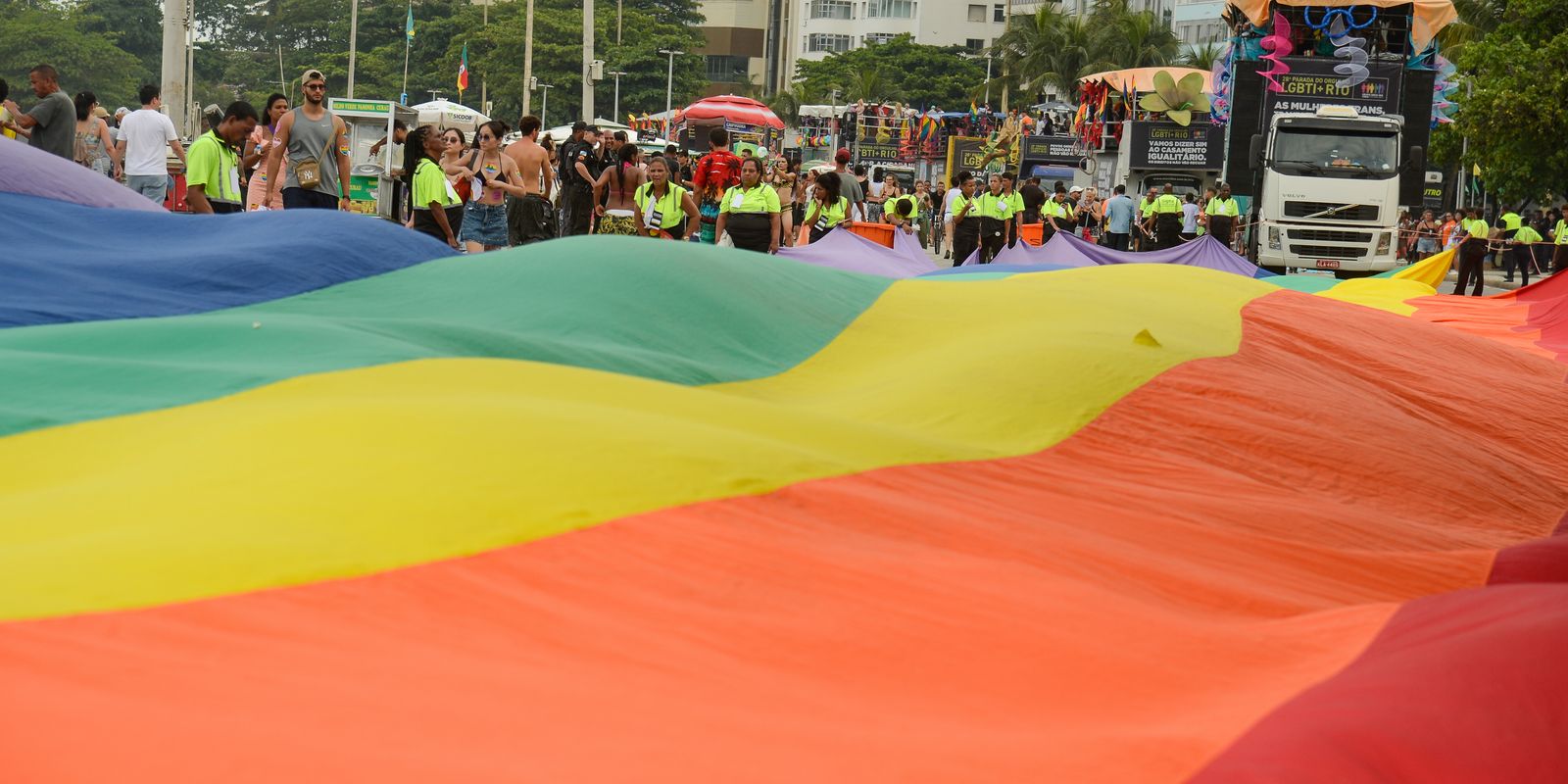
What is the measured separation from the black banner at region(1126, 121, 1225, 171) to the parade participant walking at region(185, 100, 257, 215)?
25.4m

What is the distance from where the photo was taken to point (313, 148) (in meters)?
12.0

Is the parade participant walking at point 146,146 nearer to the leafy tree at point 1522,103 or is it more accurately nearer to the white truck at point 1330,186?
the white truck at point 1330,186

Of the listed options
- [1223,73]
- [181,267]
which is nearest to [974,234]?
[1223,73]

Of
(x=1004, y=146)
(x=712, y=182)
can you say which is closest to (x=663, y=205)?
(x=712, y=182)

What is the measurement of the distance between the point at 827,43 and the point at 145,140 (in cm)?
10505

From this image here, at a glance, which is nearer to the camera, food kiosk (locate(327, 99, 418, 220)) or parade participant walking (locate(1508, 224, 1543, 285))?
food kiosk (locate(327, 99, 418, 220))

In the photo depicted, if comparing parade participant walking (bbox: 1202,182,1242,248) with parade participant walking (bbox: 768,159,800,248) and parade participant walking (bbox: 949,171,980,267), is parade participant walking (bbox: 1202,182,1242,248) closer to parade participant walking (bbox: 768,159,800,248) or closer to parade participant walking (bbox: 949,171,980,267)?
parade participant walking (bbox: 949,171,980,267)

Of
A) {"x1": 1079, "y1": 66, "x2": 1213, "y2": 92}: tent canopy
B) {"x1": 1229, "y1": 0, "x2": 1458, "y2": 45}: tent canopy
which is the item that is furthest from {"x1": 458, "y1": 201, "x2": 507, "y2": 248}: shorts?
{"x1": 1079, "y1": 66, "x2": 1213, "y2": 92}: tent canopy

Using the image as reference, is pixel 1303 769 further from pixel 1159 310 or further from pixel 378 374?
pixel 1159 310

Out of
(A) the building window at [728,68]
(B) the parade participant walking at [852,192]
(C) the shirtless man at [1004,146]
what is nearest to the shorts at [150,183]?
(B) the parade participant walking at [852,192]

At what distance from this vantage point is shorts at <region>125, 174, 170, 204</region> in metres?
14.9

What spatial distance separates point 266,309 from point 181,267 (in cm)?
71

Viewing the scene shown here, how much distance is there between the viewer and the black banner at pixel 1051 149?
4291cm

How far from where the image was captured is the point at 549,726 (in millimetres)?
2523
